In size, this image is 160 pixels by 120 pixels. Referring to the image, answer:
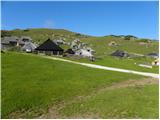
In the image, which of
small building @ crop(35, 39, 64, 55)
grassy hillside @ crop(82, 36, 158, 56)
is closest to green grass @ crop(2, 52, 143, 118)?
small building @ crop(35, 39, 64, 55)

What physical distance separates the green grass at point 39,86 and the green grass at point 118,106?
2231 mm

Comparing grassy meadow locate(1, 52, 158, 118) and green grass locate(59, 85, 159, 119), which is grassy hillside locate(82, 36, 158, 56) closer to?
grassy meadow locate(1, 52, 158, 118)

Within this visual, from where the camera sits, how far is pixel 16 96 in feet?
86.3

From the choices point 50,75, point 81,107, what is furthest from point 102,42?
point 81,107

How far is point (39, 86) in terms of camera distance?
30359 mm

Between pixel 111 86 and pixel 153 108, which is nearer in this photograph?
pixel 153 108

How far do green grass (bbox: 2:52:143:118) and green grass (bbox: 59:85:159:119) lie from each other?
2231mm

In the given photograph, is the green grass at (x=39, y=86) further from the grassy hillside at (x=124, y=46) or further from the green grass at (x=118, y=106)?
the grassy hillside at (x=124, y=46)

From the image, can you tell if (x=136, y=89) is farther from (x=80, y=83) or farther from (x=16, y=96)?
(x=16, y=96)

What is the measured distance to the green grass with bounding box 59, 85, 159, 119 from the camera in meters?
22.0

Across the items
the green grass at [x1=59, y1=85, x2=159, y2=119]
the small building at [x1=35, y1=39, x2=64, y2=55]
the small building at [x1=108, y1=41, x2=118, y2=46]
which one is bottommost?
the green grass at [x1=59, y1=85, x2=159, y2=119]

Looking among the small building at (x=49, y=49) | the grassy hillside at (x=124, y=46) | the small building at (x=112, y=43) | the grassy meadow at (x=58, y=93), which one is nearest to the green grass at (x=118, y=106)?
the grassy meadow at (x=58, y=93)

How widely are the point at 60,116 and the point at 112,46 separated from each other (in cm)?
15511

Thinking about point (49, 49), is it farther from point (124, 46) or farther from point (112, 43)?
point (112, 43)
